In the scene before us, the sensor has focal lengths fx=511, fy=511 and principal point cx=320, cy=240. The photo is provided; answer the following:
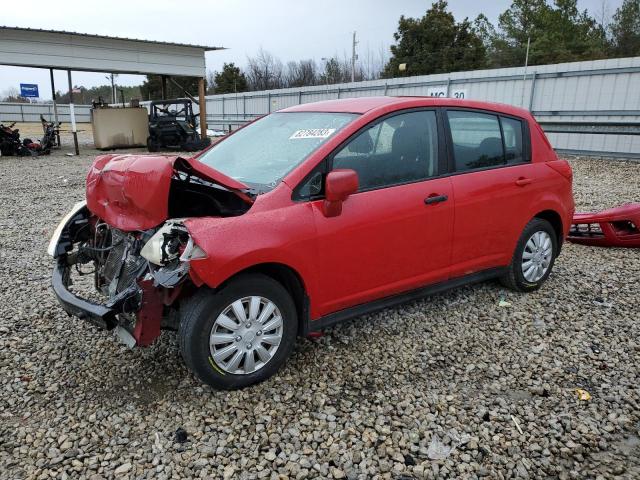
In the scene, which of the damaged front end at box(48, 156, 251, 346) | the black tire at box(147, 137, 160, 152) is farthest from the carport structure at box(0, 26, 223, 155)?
the damaged front end at box(48, 156, 251, 346)

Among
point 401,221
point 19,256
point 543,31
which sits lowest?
point 19,256

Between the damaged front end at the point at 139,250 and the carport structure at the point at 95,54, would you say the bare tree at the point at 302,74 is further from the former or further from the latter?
the damaged front end at the point at 139,250

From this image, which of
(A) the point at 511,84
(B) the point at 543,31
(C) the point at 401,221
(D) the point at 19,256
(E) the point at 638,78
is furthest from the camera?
(B) the point at 543,31

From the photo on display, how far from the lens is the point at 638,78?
13719mm

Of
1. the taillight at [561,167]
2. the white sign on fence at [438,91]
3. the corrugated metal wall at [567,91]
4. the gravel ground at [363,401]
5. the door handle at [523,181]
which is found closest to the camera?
the gravel ground at [363,401]

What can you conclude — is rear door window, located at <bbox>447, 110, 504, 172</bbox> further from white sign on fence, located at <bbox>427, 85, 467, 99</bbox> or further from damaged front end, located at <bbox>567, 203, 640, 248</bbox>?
white sign on fence, located at <bbox>427, 85, 467, 99</bbox>

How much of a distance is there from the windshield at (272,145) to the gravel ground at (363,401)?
4.20 feet

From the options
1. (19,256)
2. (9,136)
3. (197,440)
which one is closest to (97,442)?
(197,440)

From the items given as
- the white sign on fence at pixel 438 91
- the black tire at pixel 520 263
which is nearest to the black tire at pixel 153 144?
the white sign on fence at pixel 438 91

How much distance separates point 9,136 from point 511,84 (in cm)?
1717

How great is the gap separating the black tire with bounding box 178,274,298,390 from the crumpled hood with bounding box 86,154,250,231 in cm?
53

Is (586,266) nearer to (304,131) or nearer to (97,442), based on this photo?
(304,131)

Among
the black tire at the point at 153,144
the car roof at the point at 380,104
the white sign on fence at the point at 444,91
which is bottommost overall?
the black tire at the point at 153,144

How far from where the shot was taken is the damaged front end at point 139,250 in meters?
2.81
